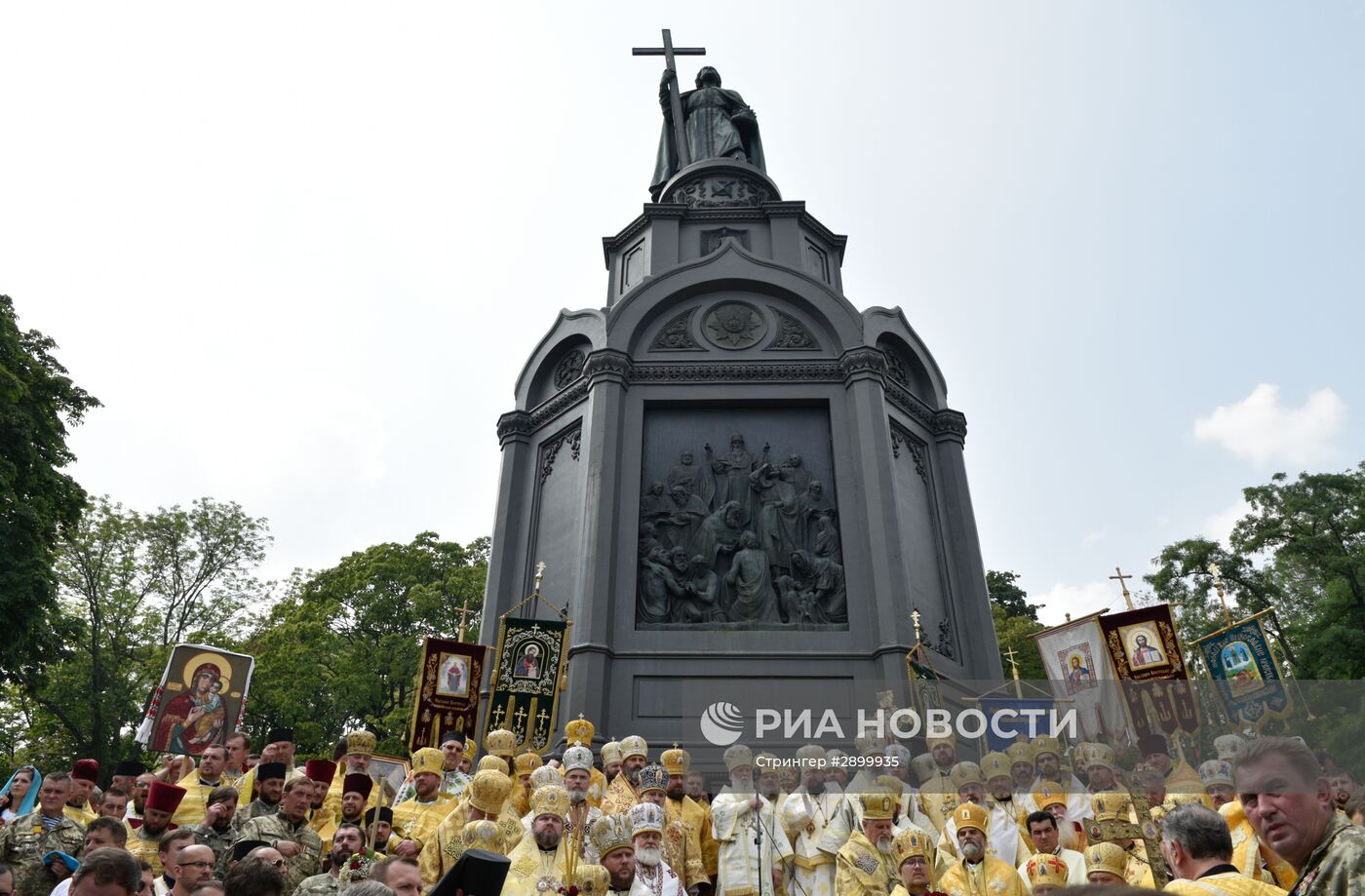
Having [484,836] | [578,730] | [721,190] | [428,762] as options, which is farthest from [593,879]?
[721,190]

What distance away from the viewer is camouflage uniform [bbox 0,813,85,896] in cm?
671

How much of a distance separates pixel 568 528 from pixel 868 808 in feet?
29.6

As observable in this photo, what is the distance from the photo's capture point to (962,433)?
18156 mm

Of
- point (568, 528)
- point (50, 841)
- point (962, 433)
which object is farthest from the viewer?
point (962, 433)

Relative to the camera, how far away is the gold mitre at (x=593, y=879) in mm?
6496

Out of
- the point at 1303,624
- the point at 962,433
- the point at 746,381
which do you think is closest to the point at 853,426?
the point at 746,381

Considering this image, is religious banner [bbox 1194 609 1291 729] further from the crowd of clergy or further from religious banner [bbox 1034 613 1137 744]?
the crowd of clergy

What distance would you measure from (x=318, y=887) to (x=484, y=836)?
2.73m

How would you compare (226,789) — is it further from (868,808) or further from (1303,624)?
(1303,624)

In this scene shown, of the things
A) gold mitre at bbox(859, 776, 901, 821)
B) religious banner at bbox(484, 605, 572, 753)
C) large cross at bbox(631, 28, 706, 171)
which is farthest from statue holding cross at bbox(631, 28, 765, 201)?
gold mitre at bbox(859, 776, 901, 821)

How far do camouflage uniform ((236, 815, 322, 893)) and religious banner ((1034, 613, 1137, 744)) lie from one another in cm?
981

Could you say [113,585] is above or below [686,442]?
above

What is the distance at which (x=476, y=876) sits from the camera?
4.01m

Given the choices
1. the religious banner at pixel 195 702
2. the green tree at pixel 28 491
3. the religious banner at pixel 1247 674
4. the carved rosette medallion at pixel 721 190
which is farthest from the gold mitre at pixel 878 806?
the green tree at pixel 28 491
